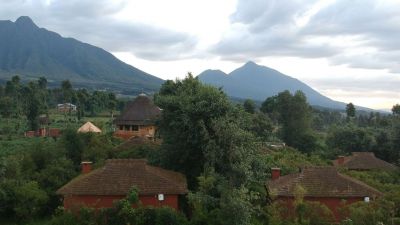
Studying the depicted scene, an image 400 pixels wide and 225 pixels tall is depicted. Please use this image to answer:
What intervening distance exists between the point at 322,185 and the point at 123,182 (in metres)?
9.74

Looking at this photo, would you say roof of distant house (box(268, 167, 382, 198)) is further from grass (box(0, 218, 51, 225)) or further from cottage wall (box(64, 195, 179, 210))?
grass (box(0, 218, 51, 225))

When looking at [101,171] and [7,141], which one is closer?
[101,171]

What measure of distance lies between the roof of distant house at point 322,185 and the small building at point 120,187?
516cm

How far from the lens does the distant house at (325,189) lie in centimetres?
2452

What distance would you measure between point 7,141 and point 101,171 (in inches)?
1525

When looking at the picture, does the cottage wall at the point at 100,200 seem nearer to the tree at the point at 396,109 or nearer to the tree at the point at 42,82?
the tree at the point at 396,109

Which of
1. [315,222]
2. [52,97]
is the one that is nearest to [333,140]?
[315,222]

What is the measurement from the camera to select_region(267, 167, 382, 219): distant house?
24516mm

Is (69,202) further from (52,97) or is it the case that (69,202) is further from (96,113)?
(52,97)

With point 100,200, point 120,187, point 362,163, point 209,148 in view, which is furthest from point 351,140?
point 100,200

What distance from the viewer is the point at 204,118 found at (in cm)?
2702

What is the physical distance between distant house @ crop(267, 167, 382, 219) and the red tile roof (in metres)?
4.99

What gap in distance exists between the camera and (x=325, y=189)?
2491 cm

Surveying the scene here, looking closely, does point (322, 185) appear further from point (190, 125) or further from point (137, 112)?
point (137, 112)
